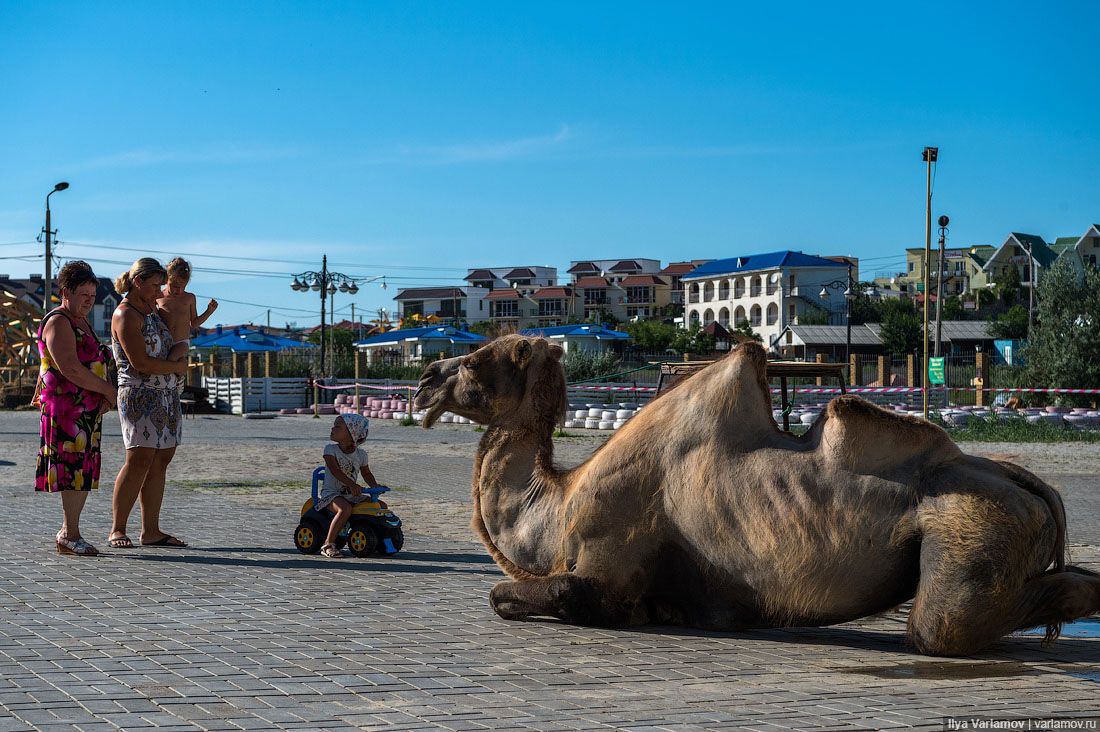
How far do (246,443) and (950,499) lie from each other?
22591 mm

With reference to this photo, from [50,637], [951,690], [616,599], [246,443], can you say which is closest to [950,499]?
[951,690]

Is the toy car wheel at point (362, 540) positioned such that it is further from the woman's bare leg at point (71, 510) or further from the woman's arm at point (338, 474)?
the woman's bare leg at point (71, 510)

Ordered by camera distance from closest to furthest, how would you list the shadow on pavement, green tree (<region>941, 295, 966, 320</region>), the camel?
1. the camel
2. the shadow on pavement
3. green tree (<region>941, 295, 966, 320</region>)

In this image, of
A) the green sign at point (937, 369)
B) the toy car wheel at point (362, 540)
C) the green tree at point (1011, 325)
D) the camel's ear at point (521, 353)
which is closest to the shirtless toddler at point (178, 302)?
the toy car wheel at point (362, 540)

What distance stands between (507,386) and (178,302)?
4.11 meters

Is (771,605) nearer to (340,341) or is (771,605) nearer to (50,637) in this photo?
(50,637)

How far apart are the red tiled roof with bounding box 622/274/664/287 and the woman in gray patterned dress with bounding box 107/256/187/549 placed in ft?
471

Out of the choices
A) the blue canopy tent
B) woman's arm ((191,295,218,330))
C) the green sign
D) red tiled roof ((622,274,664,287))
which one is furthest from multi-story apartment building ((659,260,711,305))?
woman's arm ((191,295,218,330))

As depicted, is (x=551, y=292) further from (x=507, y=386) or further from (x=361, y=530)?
(x=507, y=386)

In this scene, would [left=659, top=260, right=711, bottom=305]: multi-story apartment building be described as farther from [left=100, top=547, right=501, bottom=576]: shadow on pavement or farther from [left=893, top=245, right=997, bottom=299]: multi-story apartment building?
[left=100, top=547, right=501, bottom=576]: shadow on pavement

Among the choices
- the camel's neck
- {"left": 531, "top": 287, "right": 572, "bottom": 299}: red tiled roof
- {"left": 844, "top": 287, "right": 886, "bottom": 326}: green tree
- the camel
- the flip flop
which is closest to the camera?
the camel

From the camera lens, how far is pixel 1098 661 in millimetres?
5750

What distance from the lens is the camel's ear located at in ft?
22.8

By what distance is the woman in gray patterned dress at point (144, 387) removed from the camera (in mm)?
9352
